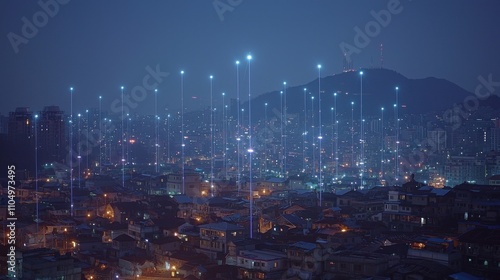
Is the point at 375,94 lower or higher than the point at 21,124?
higher

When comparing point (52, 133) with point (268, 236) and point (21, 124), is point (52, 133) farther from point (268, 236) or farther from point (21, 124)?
point (268, 236)

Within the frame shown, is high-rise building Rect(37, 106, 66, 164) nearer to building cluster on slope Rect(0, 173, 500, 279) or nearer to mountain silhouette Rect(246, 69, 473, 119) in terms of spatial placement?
building cluster on slope Rect(0, 173, 500, 279)

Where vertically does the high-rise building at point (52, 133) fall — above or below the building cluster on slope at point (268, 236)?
above

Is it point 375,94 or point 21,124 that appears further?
point 375,94

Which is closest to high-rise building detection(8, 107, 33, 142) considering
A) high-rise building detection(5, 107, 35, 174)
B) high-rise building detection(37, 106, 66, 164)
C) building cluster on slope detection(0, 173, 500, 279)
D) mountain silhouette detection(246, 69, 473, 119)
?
high-rise building detection(5, 107, 35, 174)

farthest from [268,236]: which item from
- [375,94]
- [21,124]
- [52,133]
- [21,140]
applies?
[375,94]

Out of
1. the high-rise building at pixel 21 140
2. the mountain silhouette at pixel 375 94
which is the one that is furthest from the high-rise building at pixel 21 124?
the mountain silhouette at pixel 375 94

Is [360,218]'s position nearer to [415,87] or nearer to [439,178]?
[439,178]

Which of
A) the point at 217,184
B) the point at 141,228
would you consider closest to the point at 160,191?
the point at 217,184

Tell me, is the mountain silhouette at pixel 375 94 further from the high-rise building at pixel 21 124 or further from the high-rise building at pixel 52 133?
the high-rise building at pixel 21 124

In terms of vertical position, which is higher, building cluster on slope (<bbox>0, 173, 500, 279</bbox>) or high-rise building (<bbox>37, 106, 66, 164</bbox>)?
high-rise building (<bbox>37, 106, 66, 164</bbox>)

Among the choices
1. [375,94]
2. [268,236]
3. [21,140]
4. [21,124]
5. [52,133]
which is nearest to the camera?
[268,236]
